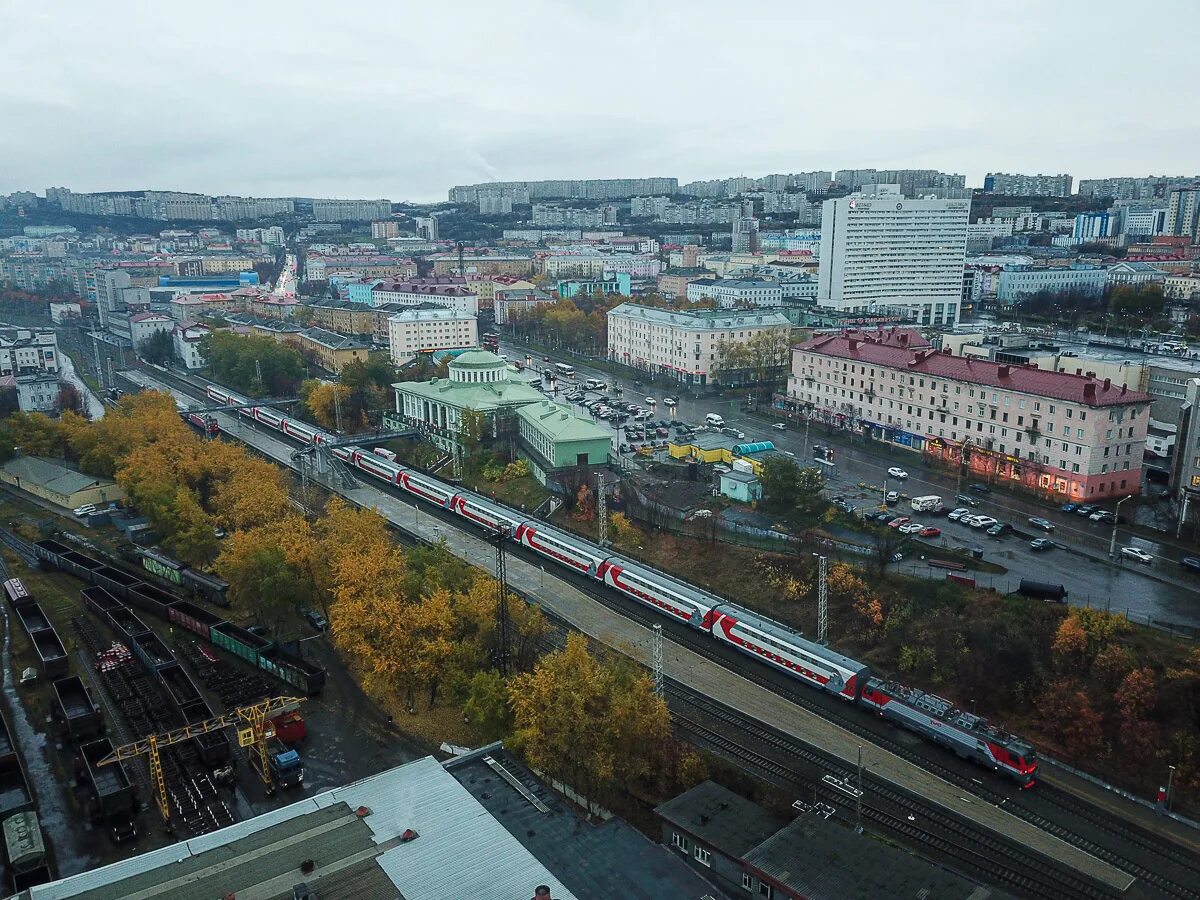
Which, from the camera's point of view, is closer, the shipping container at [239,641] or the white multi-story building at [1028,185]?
the shipping container at [239,641]

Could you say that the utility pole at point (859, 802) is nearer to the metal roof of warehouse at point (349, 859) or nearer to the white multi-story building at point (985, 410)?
the metal roof of warehouse at point (349, 859)

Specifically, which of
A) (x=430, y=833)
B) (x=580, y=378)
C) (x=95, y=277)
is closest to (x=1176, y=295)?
(x=580, y=378)

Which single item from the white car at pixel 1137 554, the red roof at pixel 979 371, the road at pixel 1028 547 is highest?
the red roof at pixel 979 371

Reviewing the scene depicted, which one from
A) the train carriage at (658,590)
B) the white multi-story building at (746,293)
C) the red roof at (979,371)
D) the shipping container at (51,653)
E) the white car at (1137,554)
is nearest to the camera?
the shipping container at (51,653)

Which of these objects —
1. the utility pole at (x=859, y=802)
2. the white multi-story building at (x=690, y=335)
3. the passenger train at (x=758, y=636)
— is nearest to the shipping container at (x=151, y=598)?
the passenger train at (x=758, y=636)

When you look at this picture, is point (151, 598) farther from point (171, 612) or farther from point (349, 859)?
point (349, 859)

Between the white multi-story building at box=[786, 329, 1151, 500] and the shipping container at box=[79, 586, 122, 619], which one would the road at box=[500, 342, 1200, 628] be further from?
the shipping container at box=[79, 586, 122, 619]
